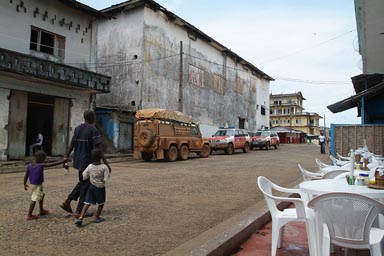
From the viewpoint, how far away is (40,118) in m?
17.3

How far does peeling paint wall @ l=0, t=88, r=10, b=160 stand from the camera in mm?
14782

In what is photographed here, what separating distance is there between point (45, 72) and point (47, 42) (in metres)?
2.79

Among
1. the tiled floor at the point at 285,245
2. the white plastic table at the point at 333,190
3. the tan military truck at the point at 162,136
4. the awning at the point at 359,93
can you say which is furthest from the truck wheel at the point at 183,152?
the white plastic table at the point at 333,190

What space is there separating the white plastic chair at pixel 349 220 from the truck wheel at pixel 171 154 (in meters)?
14.4

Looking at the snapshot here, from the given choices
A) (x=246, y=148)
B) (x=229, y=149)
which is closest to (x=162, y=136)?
(x=229, y=149)

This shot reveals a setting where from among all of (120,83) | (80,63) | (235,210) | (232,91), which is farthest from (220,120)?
(235,210)

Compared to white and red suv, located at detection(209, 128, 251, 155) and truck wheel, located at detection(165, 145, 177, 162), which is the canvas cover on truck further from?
white and red suv, located at detection(209, 128, 251, 155)

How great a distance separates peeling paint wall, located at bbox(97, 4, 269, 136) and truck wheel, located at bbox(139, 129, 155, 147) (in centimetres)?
659

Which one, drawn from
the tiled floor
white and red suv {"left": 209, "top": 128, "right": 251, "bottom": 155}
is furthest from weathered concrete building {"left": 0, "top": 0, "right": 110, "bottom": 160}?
the tiled floor

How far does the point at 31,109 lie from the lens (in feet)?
54.8

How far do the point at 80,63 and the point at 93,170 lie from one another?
49.6 ft

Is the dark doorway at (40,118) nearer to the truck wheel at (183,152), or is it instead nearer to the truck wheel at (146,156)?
the truck wheel at (146,156)

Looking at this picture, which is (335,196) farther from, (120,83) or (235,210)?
(120,83)

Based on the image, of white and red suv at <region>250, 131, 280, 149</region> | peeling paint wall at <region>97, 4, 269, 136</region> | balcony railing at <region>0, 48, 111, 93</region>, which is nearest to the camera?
balcony railing at <region>0, 48, 111, 93</region>
